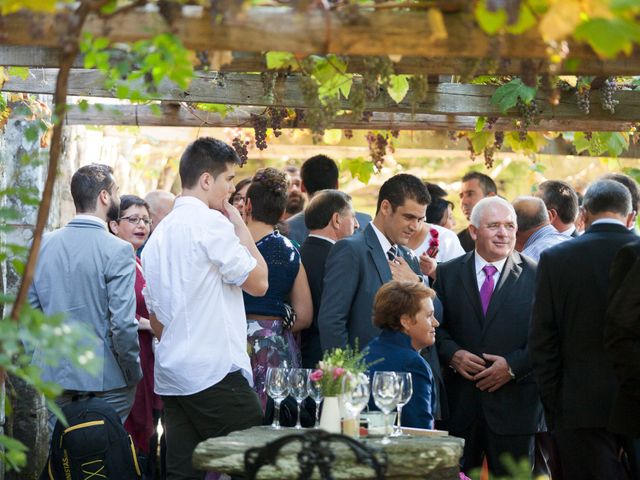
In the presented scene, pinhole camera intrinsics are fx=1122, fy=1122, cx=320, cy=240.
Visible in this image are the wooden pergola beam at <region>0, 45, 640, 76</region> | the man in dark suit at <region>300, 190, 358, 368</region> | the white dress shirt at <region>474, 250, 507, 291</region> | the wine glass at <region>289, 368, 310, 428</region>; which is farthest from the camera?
the man in dark suit at <region>300, 190, 358, 368</region>

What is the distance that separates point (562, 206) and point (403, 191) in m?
1.93

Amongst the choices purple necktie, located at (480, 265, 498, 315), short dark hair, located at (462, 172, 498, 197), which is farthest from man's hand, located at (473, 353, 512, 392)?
short dark hair, located at (462, 172, 498, 197)

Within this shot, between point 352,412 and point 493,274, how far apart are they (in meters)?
2.33

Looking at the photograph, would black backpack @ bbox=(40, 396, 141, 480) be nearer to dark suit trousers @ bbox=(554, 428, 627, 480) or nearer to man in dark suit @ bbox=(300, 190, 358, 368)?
man in dark suit @ bbox=(300, 190, 358, 368)

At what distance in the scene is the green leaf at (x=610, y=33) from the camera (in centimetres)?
299

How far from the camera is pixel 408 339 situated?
5.39 m

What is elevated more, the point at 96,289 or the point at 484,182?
the point at 484,182

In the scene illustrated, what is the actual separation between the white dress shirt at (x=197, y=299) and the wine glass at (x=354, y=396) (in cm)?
87

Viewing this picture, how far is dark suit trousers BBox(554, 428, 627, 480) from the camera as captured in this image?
5484 mm

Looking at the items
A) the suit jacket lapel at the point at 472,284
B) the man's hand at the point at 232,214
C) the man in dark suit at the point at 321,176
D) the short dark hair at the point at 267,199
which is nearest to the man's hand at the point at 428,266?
the suit jacket lapel at the point at 472,284

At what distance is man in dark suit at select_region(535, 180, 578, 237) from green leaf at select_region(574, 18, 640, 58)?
194 inches

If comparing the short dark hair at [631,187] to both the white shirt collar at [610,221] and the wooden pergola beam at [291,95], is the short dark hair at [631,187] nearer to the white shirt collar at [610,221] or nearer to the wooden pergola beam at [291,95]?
the wooden pergola beam at [291,95]

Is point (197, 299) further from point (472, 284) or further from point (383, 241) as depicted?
point (472, 284)

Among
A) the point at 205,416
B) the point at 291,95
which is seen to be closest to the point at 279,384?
the point at 205,416
